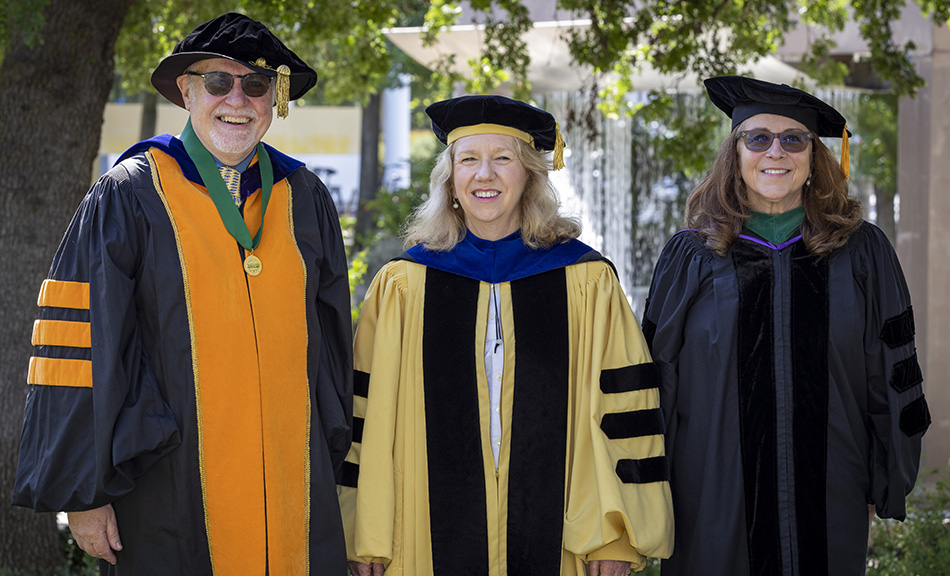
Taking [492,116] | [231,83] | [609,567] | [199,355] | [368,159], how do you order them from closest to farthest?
[199,355] → [231,83] → [609,567] → [492,116] → [368,159]

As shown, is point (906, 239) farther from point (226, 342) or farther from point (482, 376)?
point (226, 342)

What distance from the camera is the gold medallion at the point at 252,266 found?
8.96 ft

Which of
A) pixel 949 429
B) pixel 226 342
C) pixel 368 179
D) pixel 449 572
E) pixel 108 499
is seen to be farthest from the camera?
pixel 368 179

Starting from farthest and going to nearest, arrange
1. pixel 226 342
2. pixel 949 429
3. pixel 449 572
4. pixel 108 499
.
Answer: pixel 949 429 < pixel 449 572 < pixel 226 342 < pixel 108 499

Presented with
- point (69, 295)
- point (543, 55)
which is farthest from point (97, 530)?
point (543, 55)

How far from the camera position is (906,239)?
7.40m

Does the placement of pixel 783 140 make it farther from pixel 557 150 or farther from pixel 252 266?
pixel 252 266

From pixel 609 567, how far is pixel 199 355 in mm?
1405

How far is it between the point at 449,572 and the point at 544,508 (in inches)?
14.2

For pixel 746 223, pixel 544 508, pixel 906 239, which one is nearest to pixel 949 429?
pixel 906 239

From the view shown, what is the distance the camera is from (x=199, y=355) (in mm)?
2664

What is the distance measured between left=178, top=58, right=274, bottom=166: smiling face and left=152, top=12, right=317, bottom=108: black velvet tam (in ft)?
0.16

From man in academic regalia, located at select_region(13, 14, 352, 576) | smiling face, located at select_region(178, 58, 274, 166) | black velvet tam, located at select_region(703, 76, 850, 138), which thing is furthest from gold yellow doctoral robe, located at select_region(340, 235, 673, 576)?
black velvet tam, located at select_region(703, 76, 850, 138)

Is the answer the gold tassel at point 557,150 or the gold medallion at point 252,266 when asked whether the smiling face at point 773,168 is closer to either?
the gold tassel at point 557,150
